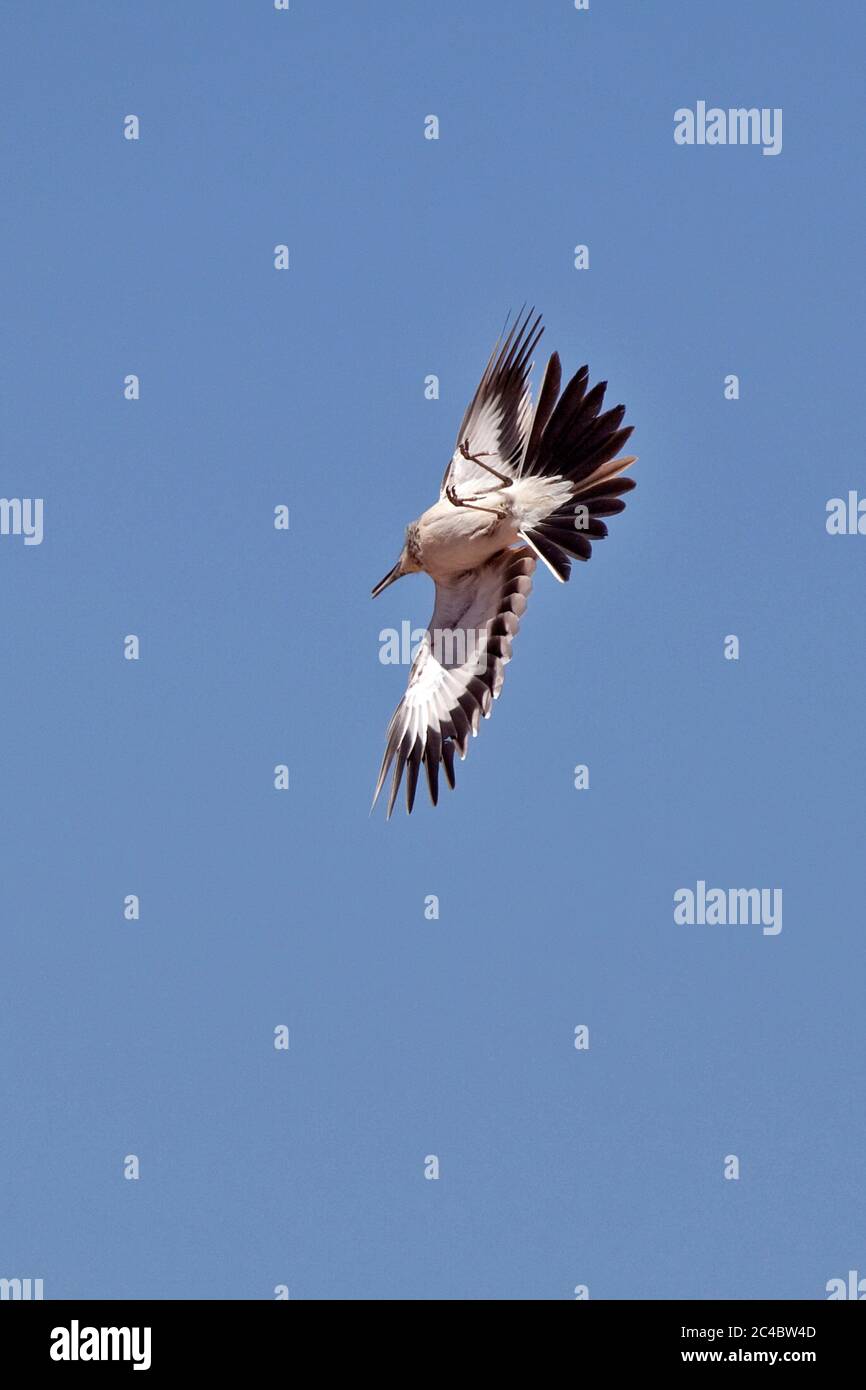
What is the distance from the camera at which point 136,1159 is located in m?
40.9

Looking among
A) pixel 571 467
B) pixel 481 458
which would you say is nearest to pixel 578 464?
pixel 571 467

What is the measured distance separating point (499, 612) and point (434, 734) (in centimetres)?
167

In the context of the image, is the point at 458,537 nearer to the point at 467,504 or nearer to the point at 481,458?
the point at 467,504

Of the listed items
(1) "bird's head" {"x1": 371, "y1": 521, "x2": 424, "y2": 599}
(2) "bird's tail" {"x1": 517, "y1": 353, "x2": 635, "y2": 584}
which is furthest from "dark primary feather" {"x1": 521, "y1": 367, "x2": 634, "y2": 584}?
(1) "bird's head" {"x1": 371, "y1": 521, "x2": 424, "y2": 599}

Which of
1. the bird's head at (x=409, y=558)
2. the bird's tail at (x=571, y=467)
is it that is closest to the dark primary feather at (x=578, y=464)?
the bird's tail at (x=571, y=467)

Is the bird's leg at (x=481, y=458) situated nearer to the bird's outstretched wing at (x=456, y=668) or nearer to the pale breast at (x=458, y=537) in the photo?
the pale breast at (x=458, y=537)

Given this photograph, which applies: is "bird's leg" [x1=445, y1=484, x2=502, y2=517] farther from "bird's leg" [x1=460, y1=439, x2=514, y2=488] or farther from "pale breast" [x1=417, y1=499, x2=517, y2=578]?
"bird's leg" [x1=460, y1=439, x2=514, y2=488]

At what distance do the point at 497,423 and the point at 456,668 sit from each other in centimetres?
272

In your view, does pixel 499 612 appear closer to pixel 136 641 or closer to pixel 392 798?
pixel 392 798

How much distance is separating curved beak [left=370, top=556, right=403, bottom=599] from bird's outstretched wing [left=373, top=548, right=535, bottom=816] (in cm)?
59

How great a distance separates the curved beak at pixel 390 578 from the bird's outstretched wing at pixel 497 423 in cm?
107

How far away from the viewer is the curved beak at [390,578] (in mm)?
32781

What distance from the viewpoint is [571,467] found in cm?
3086
